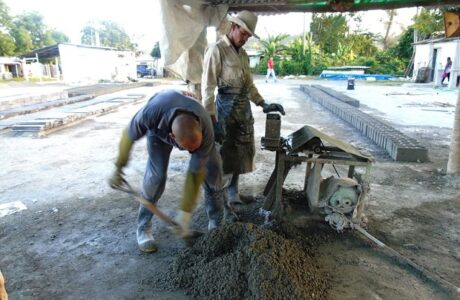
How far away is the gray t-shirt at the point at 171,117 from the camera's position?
2.37m

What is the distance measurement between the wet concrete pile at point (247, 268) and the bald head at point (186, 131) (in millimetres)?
759

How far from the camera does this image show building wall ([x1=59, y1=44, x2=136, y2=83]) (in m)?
23.6

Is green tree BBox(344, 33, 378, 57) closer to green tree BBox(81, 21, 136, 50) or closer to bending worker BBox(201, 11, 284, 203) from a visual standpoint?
bending worker BBox(201, 11, 284, 203)

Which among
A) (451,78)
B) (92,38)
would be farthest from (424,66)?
(92,38)

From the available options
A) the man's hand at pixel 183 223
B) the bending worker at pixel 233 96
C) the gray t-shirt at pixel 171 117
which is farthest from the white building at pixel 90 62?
the man's hand at pixel 183 223

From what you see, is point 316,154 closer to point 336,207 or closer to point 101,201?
point 336,207

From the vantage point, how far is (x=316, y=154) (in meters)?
3.01

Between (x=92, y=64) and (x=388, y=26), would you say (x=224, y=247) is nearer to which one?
(x=92, y=64)

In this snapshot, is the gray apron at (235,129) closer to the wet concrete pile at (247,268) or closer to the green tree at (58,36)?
the wet concrete pile at (247,268)

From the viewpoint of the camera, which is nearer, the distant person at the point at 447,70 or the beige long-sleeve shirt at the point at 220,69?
the beige long-sleeve shirt at the point at 220,69

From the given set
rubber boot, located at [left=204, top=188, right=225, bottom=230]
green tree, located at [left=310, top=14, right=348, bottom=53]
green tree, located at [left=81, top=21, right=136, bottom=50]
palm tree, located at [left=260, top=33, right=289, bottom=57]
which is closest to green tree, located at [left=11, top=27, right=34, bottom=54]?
green tree, located at [left=81, top=21, right=136, bottom=50]

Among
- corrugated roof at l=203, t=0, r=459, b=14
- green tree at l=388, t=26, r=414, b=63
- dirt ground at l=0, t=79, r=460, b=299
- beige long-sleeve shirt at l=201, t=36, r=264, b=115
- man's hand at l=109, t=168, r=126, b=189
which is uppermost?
green tree at l=388, t=26, r=414, b=63

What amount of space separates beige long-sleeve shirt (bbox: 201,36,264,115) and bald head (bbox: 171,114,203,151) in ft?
3.58

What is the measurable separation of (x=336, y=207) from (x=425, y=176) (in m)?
2.40
